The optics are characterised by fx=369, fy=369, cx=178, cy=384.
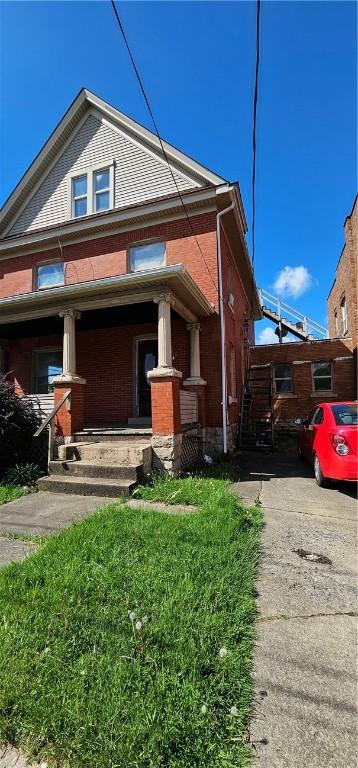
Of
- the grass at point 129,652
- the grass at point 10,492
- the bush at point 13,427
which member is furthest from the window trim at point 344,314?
the grass at point 129,652

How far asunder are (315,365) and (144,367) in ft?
32.1

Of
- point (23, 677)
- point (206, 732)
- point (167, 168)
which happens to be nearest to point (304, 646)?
point (206, 732)

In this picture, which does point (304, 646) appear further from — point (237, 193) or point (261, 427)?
point (261, 427)

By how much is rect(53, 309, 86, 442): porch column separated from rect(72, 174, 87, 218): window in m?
5.93

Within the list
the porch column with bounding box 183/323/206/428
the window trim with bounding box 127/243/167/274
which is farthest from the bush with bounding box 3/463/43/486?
the window trim with bounding box 127/243/167/274

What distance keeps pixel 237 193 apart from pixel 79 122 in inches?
278

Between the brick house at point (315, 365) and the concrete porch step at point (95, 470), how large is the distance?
10337 millimetres

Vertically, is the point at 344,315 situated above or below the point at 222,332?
above

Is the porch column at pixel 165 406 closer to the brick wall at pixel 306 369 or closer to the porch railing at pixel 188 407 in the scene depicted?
the porch railing at pixel 188 407

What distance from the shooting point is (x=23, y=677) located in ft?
6.64

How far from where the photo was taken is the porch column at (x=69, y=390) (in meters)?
8.34

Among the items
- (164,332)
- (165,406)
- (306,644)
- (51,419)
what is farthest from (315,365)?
(306,644)

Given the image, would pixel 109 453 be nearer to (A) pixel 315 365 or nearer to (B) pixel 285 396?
(B) pixel 285 396

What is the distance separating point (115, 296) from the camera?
26.7 feet
